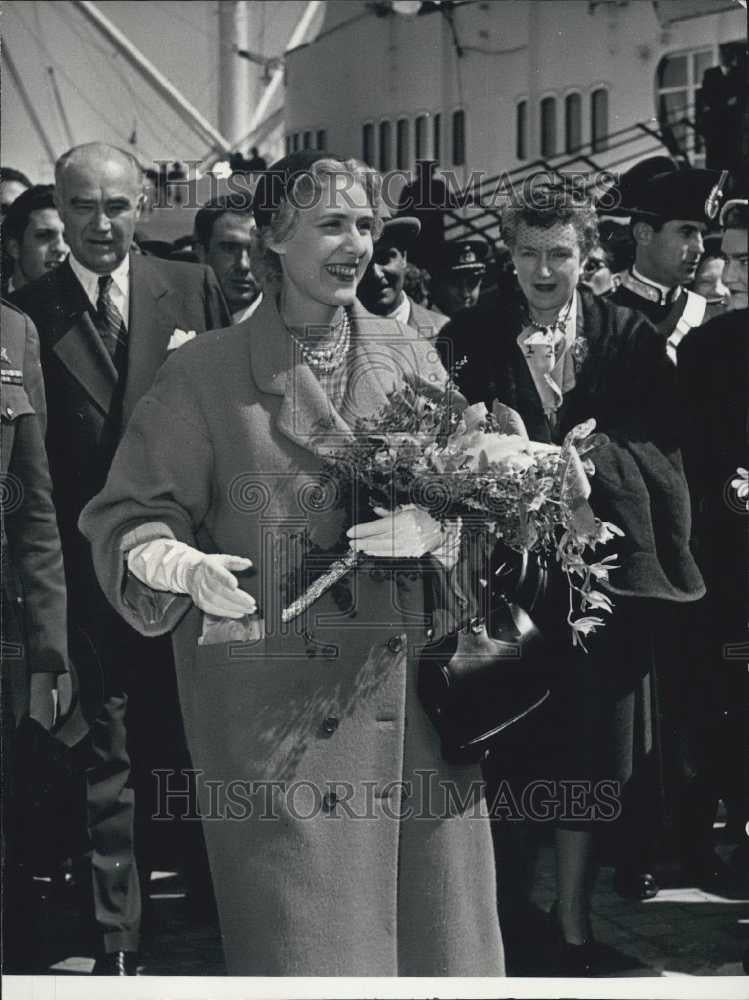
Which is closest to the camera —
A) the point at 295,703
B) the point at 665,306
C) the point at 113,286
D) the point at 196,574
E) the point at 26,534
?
the point at 196,574

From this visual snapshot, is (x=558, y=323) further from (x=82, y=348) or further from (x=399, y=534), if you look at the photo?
(x=82, y=348)

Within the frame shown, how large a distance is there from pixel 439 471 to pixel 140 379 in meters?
1.13

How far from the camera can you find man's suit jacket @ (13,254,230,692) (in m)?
4.11

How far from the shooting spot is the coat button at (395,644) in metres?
3.49

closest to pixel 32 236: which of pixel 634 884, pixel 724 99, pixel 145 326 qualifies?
pixel 145 326

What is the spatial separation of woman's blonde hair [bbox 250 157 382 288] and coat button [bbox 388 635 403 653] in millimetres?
912

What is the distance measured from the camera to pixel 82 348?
4.15m

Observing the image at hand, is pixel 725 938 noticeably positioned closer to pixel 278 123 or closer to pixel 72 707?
pixel 72 707

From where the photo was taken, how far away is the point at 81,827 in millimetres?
4176

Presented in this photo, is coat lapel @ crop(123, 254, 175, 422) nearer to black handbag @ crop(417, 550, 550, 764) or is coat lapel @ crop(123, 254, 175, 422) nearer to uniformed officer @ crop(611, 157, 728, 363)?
black handbag @ crop(417, 550, 550, 764)

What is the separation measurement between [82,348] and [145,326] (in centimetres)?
19

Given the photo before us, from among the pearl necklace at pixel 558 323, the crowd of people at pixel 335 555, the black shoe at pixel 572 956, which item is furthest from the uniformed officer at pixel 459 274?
the black shoe at pixel 572 956

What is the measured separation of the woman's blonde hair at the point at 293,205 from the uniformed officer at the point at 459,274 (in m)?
0.63

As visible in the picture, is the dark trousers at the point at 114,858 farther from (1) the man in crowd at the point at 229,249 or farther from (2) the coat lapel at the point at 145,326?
(1) the man in crowd at the point at 229,249
